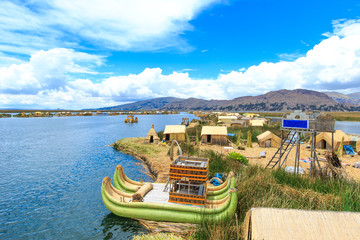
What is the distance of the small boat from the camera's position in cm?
798

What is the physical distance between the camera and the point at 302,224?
333 cm

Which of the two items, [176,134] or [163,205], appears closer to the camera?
[163,205]

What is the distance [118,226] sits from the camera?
32.8 feet

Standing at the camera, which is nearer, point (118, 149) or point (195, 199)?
point (195, 199)

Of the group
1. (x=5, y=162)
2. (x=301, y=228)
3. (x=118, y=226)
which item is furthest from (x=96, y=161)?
(x=301, y=228)

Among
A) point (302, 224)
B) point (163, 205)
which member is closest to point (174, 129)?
point (163, 205)

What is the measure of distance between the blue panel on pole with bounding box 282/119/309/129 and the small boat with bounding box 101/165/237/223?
6.16 metres

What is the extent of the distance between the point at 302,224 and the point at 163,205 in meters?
6.43

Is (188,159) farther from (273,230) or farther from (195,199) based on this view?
(273,230)

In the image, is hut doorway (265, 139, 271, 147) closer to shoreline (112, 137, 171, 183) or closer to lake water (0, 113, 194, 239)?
shoreline (112, 137, 171, 183)

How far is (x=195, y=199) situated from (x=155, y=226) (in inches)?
86.3

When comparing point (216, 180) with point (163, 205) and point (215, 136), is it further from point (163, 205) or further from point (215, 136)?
point (215, 136)

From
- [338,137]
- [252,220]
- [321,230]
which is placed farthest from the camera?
[338,137]

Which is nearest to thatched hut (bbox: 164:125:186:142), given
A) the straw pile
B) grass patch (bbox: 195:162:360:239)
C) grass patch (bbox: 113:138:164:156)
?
grass patch (bbox: 113:138:164:156)
